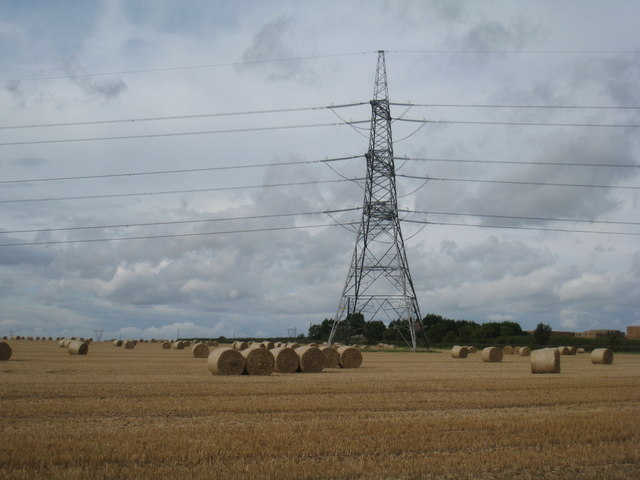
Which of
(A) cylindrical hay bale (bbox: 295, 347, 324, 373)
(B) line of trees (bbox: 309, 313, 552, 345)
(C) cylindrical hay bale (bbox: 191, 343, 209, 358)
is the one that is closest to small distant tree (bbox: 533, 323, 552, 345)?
(B) line of trees (bbox: 309, 313, 552, 345)

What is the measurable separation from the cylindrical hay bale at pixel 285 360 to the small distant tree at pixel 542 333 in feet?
221

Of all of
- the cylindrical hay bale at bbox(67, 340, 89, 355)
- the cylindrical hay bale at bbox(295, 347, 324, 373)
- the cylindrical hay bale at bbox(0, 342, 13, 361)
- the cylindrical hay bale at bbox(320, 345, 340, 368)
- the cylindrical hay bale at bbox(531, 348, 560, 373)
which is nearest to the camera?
the cylindrical hay bale at bbox(295, 347, 324, 373)

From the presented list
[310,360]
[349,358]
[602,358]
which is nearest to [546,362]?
[349,358]

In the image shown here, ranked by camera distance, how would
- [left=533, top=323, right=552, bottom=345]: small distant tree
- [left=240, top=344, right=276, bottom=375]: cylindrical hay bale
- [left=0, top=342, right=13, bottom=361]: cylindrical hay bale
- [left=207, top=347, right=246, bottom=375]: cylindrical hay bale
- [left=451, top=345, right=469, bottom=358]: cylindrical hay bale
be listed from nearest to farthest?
1. [left=207, top=347, right=246, bottom=375]: cylindrical hay bale
2. [left=240, top=344, right=276, bottom=375]: cylindrical hay bale
3. [left=0, top=342, right=13, bottom=361]: cylindrical hay bale
4. [left=451, top=345, right=469, bottom=358]: cylindrical hay bale
5. [left=533, top=323, right=552, bottom=345]: small distant tree

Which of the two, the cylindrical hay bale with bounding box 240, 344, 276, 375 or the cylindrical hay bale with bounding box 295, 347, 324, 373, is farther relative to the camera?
the cylindrical hay bale with bounding box 295, 347, 324, 373

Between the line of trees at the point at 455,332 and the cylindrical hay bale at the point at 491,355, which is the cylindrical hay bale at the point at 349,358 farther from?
the line of trees at the point at 455,332

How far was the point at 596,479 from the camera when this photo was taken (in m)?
9.59

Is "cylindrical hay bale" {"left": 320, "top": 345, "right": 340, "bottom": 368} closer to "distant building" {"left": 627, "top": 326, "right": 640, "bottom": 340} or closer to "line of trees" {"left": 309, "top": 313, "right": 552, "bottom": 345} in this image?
"line of trees" {"left": 309, "top": 313, "right": 552, "bottom": 345}

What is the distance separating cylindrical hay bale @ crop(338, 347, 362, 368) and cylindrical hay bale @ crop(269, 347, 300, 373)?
5.50 metres

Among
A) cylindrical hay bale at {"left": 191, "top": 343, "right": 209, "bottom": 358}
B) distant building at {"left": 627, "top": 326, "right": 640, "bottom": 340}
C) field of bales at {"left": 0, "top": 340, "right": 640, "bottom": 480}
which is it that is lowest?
field of bales at {"left": 0, "top": 340, "right": 640, "bottom": 480}

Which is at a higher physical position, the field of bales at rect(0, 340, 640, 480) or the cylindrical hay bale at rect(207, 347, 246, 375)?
the cylindrical hay bale at rect(207, 347, 246, 375)

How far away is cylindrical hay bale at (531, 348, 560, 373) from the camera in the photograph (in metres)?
30.5

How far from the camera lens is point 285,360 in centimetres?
2822

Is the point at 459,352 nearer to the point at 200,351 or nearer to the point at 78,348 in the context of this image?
the point at 200,351
